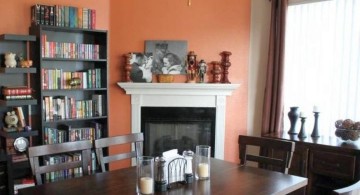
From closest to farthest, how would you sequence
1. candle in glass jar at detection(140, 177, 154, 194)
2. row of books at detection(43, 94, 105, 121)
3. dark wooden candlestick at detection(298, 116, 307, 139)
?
1. candle in glass jar at detection(140, 177, 154, 194)
2. row of books at detection(43, 94, 105, 121)
3. dark wooden candlestick at detection(298, 116, 307, 139)

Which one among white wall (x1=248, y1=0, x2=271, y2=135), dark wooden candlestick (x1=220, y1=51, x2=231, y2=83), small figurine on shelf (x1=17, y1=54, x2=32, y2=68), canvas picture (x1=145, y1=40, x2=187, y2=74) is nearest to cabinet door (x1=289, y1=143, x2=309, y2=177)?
white wall (x1=248, y1=0, x2=271, y2=135)

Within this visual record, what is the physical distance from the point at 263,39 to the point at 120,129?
2.06m

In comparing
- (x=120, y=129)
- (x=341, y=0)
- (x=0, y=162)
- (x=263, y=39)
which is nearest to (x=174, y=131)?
(x=120, y=129)

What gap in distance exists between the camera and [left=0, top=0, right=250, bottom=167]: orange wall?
4.21 metres

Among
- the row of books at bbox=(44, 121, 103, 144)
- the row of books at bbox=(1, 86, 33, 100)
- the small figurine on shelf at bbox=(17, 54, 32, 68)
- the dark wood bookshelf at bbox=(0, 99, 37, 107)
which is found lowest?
the row of books at bbox=(44, 121, 103, 144)

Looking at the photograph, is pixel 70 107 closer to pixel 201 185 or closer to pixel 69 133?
pixel 69 133

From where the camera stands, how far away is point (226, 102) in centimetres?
438

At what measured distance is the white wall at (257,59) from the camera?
432cm

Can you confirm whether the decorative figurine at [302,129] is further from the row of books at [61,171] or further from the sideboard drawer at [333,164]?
the row of books at [61,171]

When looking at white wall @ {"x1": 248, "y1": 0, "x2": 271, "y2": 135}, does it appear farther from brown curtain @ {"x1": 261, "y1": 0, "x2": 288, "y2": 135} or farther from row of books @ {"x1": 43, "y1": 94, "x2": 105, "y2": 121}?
row of books @ {"x1": 43, "y1": 94, "x2": 105, "y2": 121}

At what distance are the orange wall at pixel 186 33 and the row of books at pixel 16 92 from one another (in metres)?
1.09

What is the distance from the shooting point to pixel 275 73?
4148 mm

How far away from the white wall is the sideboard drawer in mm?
1054

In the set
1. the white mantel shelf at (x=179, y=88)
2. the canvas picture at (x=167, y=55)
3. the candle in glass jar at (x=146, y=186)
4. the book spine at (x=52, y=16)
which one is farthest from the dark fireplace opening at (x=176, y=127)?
the candle in glass jar at (x=146, y=186)
